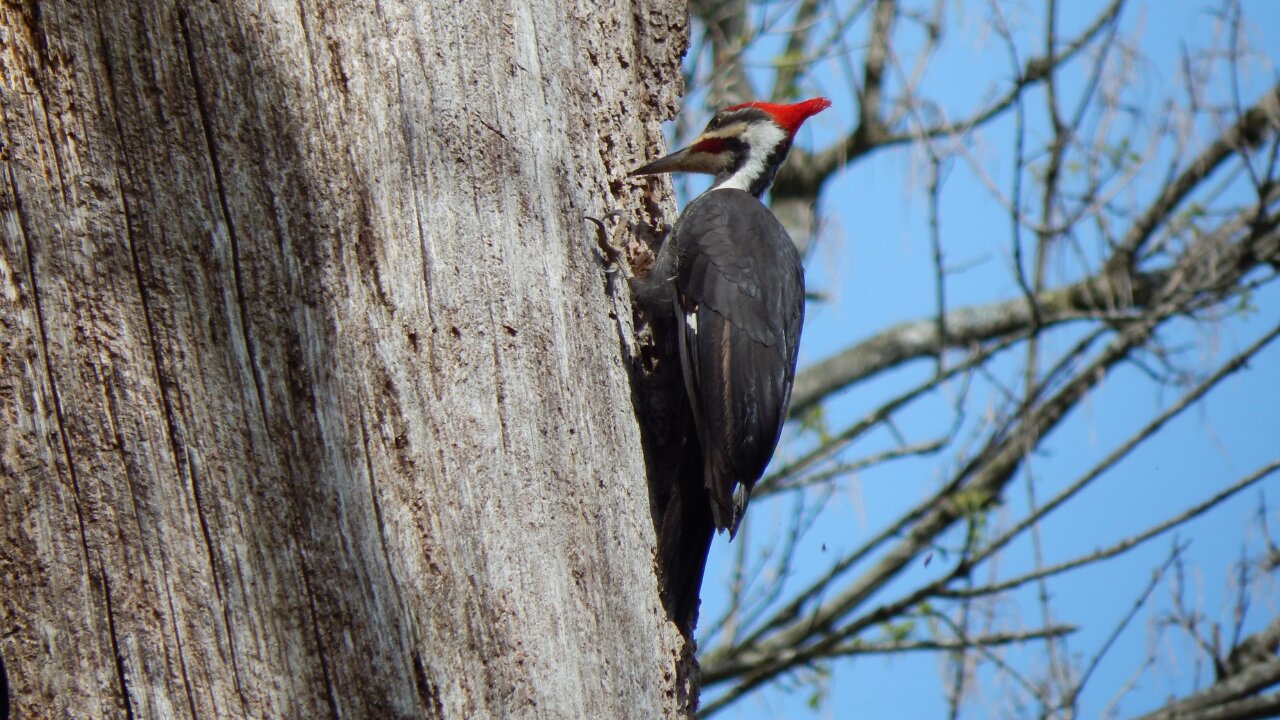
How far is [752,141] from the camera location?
326cm

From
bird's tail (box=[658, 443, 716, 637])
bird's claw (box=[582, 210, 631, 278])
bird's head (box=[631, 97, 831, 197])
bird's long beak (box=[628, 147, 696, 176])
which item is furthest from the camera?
bird's head (box=[631, 97, 831, 197])

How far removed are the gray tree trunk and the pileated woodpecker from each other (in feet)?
1.94

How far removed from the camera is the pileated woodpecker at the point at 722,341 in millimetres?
2396

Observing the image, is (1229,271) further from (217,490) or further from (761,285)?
(217,490)

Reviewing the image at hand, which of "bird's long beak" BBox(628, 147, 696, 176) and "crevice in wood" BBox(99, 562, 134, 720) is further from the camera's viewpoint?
"bird's long beak" BBox(628, 147, 696, 176)

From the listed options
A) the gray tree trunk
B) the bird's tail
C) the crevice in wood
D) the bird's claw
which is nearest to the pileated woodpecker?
the bird's tail

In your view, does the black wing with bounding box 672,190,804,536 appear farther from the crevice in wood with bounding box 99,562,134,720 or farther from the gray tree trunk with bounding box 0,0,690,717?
the crevice in wood with bounding box 99,562,134,720

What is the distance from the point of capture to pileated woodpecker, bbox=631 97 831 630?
240cm

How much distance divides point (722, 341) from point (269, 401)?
1.27 m

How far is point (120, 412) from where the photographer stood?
5.01ft

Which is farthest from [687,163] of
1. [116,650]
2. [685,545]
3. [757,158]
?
[116,650]

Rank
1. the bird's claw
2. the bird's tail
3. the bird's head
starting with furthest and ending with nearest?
the bird's head → the bird's tail → the bird's claw

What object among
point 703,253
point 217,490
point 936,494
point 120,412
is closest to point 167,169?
point 120,412

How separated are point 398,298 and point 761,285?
127 cm
